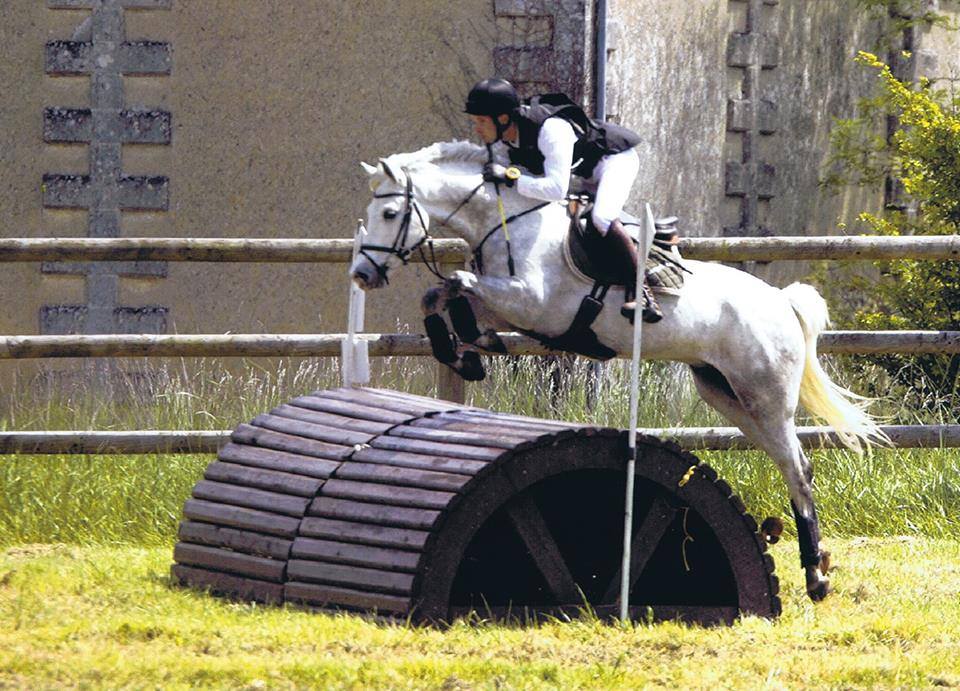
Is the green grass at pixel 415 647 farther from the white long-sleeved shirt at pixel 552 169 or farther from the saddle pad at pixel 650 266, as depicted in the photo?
the white long-sleeved shirt at pixel 552 169

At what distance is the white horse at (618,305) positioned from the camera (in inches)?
265

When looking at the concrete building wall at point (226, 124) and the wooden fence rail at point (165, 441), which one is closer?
the wooden fence rail at point (165, 441)

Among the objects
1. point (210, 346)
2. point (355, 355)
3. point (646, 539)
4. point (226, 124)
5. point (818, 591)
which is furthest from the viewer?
point (226, 124)

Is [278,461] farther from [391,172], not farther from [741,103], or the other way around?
[741,103]

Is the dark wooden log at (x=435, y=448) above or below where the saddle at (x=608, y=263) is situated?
below

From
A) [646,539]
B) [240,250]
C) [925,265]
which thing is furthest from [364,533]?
[925,265]

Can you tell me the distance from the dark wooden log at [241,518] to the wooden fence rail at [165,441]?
56.2 inches

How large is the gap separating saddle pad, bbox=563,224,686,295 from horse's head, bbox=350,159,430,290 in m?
0.56

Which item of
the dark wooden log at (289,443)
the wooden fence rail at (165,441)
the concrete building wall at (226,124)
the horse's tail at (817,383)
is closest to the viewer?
the dark wooden log at (289,443)

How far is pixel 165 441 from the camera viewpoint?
8.42 m

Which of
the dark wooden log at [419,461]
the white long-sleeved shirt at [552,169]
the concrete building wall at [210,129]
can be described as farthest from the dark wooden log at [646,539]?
the concrete building wall at [210,129]

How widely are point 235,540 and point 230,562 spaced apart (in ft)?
0.27

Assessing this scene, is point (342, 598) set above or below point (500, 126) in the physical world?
below

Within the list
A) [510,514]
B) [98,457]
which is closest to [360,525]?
[510,514]
